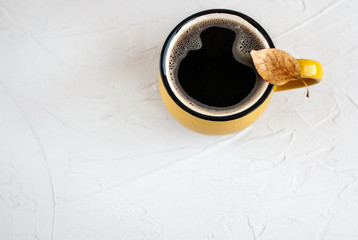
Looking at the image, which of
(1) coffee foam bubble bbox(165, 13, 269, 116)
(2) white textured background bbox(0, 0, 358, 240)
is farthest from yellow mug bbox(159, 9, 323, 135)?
(2) white textured background bbox(0, 0, 358, 240)

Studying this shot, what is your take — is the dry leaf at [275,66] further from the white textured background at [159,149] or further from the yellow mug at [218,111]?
the white textured background at [159,149]

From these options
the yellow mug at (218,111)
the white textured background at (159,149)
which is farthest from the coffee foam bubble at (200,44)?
the white textured background at (159,149)

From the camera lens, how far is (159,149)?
0.67m

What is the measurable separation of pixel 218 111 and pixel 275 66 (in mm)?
105

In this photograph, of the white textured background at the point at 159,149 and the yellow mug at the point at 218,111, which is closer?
the yellow mug at the point at 218,111

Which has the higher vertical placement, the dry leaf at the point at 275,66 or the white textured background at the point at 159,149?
the dry leaf at the point at 275,66

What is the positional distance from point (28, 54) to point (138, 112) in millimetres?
234

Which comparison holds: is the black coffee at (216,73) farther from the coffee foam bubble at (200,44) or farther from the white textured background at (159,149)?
the white textured background at (159,149)

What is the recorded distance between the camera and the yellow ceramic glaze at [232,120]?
1.70 feet

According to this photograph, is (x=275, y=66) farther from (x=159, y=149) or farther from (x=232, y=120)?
(x=159, y=149)

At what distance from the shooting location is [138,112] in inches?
26.6

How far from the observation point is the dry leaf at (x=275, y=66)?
533 millimetres

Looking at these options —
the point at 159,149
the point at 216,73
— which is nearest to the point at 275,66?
the point at 216,73

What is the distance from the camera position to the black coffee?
0.56 metres
